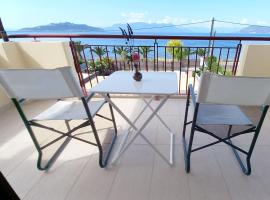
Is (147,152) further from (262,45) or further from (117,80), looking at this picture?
(262,45)

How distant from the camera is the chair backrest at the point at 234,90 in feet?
3.03

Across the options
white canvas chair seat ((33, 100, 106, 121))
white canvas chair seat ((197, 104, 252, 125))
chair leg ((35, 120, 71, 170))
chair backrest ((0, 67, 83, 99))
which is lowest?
chair leg ((35, 120, 71, 170))

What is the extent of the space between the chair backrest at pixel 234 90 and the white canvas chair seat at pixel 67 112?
87 centimetres

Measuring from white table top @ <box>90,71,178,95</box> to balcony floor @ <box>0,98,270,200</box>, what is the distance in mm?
699

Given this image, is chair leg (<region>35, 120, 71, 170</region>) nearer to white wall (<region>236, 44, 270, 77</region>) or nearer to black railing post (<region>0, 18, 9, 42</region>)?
black railing post (<region>0, 18, 9, 42</region>)

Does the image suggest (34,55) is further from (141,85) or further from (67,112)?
(141,85)

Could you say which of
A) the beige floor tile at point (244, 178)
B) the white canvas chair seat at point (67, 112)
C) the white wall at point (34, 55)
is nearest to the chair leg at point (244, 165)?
the beige floor tile at point (244, 178)

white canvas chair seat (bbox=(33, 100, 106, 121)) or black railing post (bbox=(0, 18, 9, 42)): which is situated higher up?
black railing post (bbox=(0, 18, 9, 42))

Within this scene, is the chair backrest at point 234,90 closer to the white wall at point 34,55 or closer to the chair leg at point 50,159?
the chair leg at point 50,159

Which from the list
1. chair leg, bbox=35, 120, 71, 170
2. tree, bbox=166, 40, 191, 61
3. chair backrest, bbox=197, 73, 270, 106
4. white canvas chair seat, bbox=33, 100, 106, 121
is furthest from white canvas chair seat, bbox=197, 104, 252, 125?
chair leg, bbox=35, 120, 71, 170

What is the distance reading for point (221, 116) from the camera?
4.36 ft

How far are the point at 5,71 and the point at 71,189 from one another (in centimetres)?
95

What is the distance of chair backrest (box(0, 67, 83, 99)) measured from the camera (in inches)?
41.8

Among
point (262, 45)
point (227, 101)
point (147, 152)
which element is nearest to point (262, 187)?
point (227, 101)
